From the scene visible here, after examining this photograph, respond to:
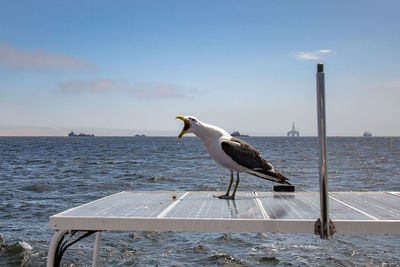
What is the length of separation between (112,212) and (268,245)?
9.52 meters

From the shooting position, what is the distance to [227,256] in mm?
12008

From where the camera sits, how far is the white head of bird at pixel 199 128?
21.3ft

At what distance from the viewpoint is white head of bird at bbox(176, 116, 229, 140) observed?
6.48m

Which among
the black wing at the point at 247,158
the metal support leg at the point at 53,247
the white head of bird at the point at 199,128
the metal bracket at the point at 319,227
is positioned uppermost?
the white head of bird at the point at 199,128

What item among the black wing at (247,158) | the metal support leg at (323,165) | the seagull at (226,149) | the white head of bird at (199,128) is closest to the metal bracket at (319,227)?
the metal support leg at (323,165)

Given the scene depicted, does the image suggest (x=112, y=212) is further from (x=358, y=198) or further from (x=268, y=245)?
(x=268, y=245)

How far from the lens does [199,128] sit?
6613mm

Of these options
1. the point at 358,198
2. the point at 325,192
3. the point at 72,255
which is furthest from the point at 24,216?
the point at 325,192

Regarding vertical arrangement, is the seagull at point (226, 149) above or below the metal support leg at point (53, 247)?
above

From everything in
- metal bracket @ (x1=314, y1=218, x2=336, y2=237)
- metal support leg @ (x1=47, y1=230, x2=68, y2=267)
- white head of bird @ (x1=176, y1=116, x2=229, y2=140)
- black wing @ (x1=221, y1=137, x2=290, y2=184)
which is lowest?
metal support leg @ (x1=47, y1=230, x2=68, y2=267)

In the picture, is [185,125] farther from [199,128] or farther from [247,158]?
[247,158]

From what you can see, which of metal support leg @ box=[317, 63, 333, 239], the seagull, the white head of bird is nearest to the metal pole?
metal support leg @ box=[317, 63, 333, 239]

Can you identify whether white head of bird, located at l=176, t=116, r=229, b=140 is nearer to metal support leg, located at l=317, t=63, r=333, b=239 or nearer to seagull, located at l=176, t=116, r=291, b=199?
seagull, located at l=176, t=116, r=291, b=199

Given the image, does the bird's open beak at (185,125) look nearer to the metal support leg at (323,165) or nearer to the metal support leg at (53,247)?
the metal support leg at (53,247)
